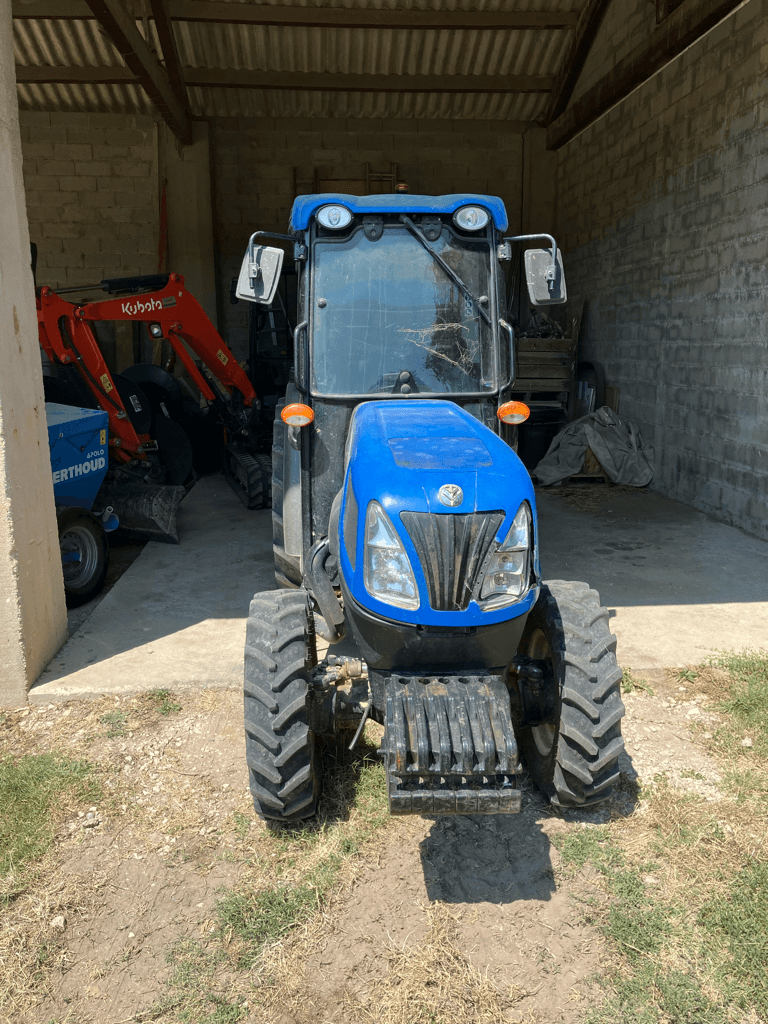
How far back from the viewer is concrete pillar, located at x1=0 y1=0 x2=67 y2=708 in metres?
3.87

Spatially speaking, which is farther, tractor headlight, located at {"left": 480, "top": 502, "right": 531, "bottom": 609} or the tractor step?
tractor headlight, located at {"left": 480, "top": 502, "right": 531, "bottom": 609}

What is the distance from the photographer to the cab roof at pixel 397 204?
366 centimetres

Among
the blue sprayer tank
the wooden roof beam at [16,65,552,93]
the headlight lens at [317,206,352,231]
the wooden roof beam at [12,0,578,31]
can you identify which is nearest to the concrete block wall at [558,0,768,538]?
the wooden roof beam at [16,65,552,93]

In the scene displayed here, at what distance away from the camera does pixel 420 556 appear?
246 cm

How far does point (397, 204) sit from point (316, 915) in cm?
294

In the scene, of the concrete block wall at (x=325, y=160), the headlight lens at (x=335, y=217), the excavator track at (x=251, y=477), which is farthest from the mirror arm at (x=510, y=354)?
the concrete block wall at (x=325, y=160)

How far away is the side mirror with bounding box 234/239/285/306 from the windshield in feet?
0.93

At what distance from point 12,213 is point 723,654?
14.4 ft

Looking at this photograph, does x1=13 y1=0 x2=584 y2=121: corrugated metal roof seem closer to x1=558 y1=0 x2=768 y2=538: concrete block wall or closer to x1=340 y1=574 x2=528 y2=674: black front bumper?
x1=558 y1=0 x2=768 y2=538: concrete block wall

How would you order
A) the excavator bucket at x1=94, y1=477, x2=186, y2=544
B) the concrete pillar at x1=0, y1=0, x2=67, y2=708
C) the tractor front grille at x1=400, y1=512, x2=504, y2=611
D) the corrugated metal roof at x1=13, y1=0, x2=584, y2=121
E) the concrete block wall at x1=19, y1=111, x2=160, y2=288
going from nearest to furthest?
the tractor front grille at x1=400, y1=512, x2=504, y2=611 → the concrete pillar at x1=0, y1=0, x2=67, y2=708 → the excavator bucket at x1=94, y1=477, x2=186, y2=544 → the corrugated metal roof at x1=13, y1=0, x2=584, y2=121 → the concrete block wall at x1=19, y1=111, x2=160, y2=288

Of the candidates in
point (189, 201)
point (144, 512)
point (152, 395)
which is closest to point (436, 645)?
point (144, 512)

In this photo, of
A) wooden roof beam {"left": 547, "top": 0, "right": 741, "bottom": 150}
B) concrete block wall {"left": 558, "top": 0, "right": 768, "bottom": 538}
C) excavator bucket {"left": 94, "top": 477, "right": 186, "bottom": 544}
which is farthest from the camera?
wooden roof beam {"left": 547, "top": 0, "right": 741, "bottom": 150}

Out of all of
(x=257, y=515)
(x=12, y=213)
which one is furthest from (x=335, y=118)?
(x=12, y=213)

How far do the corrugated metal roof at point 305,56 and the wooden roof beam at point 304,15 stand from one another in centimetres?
9
